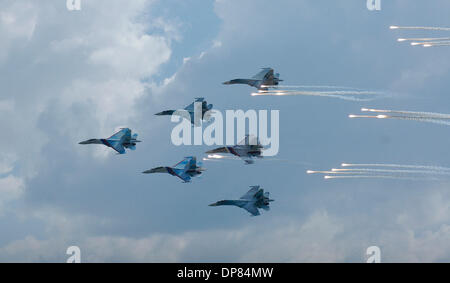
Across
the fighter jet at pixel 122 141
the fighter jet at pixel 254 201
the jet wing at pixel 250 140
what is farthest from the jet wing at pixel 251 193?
the fighter jet at pixel 122 141

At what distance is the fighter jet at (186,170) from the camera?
176750 mm

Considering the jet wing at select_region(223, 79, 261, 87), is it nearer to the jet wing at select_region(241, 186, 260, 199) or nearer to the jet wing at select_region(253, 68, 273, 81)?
the jet wing at select_region(253, 68, 273, 81)

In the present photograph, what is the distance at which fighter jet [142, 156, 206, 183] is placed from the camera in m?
177

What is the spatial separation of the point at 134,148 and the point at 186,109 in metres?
15.0

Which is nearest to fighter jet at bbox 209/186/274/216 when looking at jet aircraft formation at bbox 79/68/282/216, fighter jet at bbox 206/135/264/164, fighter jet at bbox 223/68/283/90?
jet aircraft formation at bbox 79/68/282/216

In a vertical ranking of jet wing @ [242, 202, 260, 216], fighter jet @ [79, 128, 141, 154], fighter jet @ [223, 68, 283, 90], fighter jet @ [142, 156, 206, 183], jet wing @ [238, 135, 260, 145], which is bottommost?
jet wing @ [242, 202, 260, 216]

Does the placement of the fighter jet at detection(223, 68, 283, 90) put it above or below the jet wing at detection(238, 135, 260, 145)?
above

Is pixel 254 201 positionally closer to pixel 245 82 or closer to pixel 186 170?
pixel 186 170

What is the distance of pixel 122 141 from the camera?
17900 cm

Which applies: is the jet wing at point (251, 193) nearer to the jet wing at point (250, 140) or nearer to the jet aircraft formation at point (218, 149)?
the jet aircraft formation at point (218, 149)

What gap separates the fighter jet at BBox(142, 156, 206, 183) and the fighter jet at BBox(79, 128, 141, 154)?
7.85m
